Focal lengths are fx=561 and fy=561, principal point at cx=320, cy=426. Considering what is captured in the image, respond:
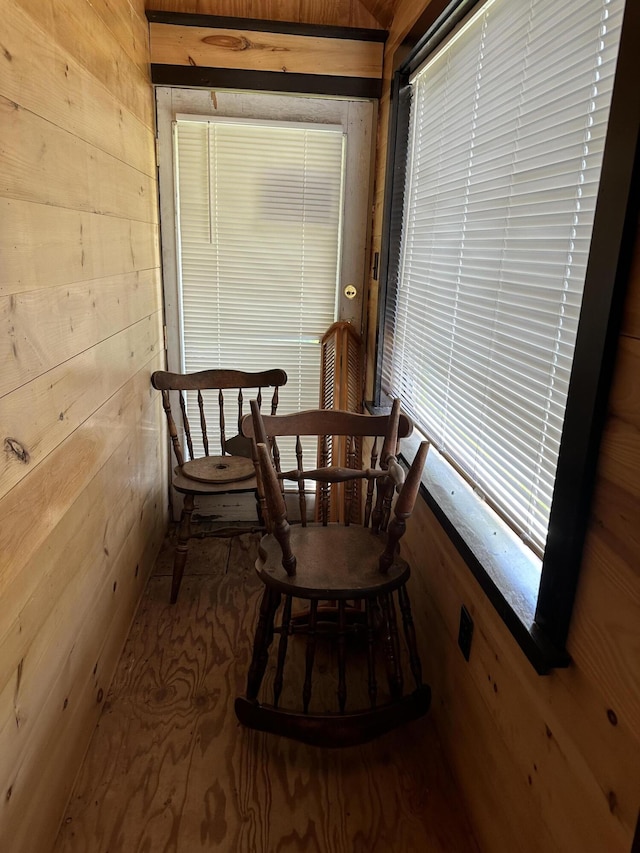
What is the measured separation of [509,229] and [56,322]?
1.07 m

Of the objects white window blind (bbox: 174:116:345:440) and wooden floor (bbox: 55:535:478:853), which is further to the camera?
white window blind (bbox: 174:116:345:440)

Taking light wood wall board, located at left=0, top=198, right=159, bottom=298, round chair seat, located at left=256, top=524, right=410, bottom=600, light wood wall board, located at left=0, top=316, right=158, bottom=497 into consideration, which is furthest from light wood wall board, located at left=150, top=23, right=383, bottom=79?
round chair seat, located at left=256, top=524, right=410, bottom=600

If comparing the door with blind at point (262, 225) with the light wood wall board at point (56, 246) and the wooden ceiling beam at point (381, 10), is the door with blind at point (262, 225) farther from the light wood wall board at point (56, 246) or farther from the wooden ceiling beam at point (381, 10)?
the light wood wall board at point (56, 246)

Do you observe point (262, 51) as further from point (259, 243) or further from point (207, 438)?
point (207, 438)

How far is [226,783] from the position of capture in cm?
147

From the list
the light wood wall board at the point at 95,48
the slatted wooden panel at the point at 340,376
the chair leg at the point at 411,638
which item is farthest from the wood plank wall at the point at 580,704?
the light wood wall board at the point at 95,48

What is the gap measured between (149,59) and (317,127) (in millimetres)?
728

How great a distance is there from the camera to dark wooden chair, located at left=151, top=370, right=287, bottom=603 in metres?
2.23

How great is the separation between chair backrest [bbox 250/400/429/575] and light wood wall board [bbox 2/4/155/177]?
86 centimetres

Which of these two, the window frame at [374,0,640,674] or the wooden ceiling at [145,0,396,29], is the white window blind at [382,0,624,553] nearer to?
the window frame at [374,0,640,674]

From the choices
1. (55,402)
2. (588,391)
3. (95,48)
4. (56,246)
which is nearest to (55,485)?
(55,402)

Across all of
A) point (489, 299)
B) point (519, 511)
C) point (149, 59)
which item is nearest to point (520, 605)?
point (519, 511)

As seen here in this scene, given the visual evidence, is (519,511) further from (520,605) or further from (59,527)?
(59,527)

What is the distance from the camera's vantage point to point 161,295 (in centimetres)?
255
